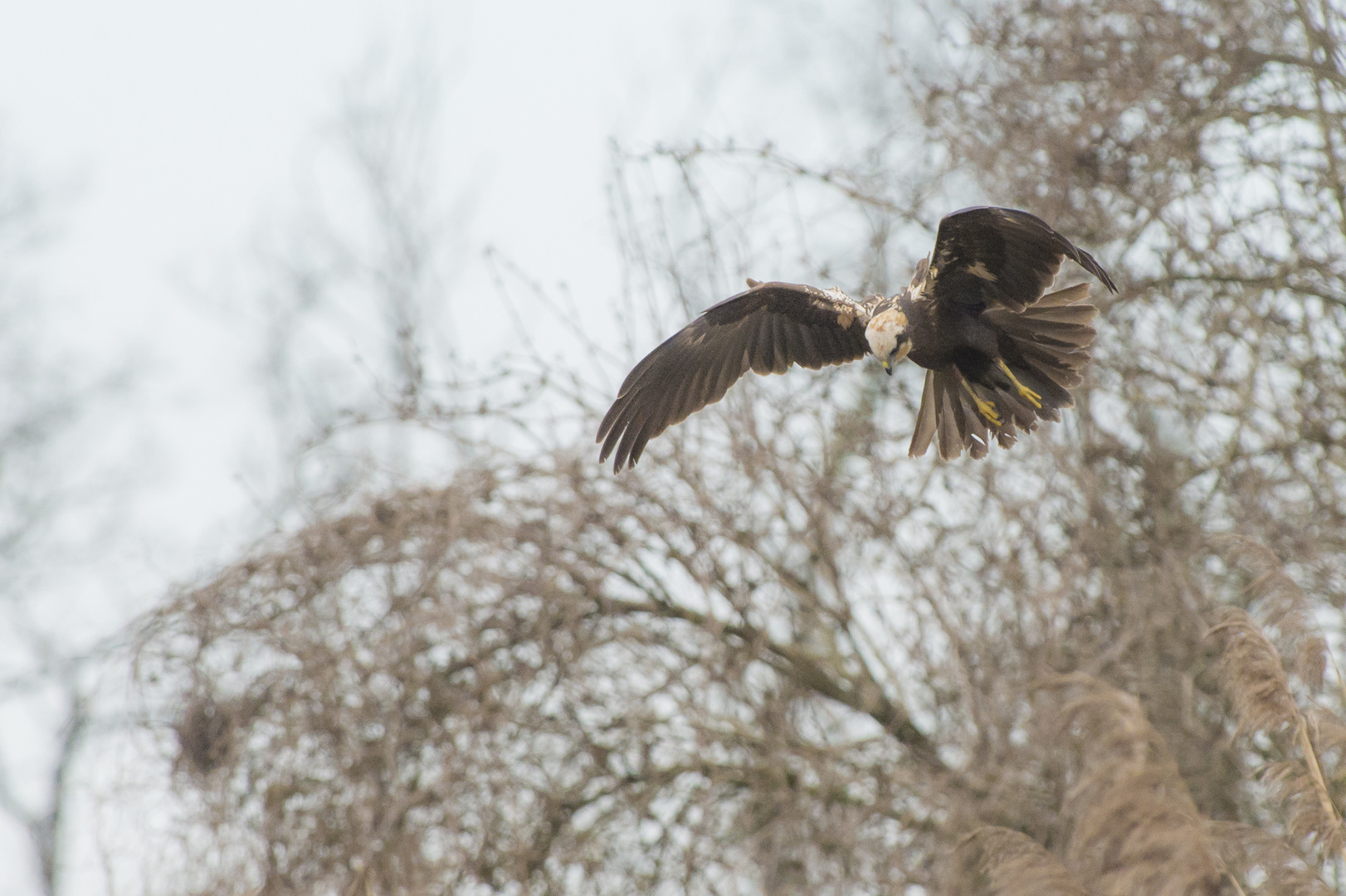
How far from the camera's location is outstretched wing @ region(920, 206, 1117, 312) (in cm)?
441

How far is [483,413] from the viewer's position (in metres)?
5.72

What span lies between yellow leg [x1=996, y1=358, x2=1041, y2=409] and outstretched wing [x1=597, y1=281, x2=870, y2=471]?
0.56m

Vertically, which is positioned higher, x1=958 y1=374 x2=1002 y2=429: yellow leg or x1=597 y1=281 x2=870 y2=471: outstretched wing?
x1=597 y1=281 x2=870 y2=471: outstretched wing

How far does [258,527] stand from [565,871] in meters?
2.03

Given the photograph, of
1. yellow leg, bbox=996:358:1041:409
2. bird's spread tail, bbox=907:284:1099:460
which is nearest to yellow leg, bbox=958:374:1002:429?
bird's spread tail, bbox=907:284:1099:460

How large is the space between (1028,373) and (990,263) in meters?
0.55

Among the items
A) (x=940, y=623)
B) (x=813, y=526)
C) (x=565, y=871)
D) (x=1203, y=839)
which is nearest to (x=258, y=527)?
(x=565, y=871)

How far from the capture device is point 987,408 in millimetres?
4926

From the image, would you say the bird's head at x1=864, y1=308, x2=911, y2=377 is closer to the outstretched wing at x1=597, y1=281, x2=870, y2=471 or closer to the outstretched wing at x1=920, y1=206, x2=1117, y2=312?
the outstretched wing at x1=920, y1=206, x2=1117, y2=312

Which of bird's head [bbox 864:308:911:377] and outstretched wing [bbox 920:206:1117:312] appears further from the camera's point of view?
bird's head [bbox 864:308:911:377]

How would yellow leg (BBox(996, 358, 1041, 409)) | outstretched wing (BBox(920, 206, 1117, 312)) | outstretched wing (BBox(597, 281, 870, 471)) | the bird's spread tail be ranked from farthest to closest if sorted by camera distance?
outstretched wing (BBox(597, 281, 870, 471)) → the bird's spread tail → yellow leg (BBox(996, 358, 1041, 409)) → outstretched wing (BBox(920, 206, 1117, 312))

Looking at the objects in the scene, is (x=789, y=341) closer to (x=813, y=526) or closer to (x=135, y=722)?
(x=813, y=526)

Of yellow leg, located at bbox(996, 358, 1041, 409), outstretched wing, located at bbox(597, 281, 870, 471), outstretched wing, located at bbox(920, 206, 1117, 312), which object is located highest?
outstretched wing, located at bbox(597, 281, 870, 471)

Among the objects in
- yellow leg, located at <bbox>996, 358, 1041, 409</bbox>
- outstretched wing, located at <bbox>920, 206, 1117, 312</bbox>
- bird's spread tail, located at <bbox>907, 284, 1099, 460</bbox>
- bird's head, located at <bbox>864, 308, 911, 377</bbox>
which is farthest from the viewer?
bird's spread tail, located at <bbox>907, 284, 1099, 460</bbox>
